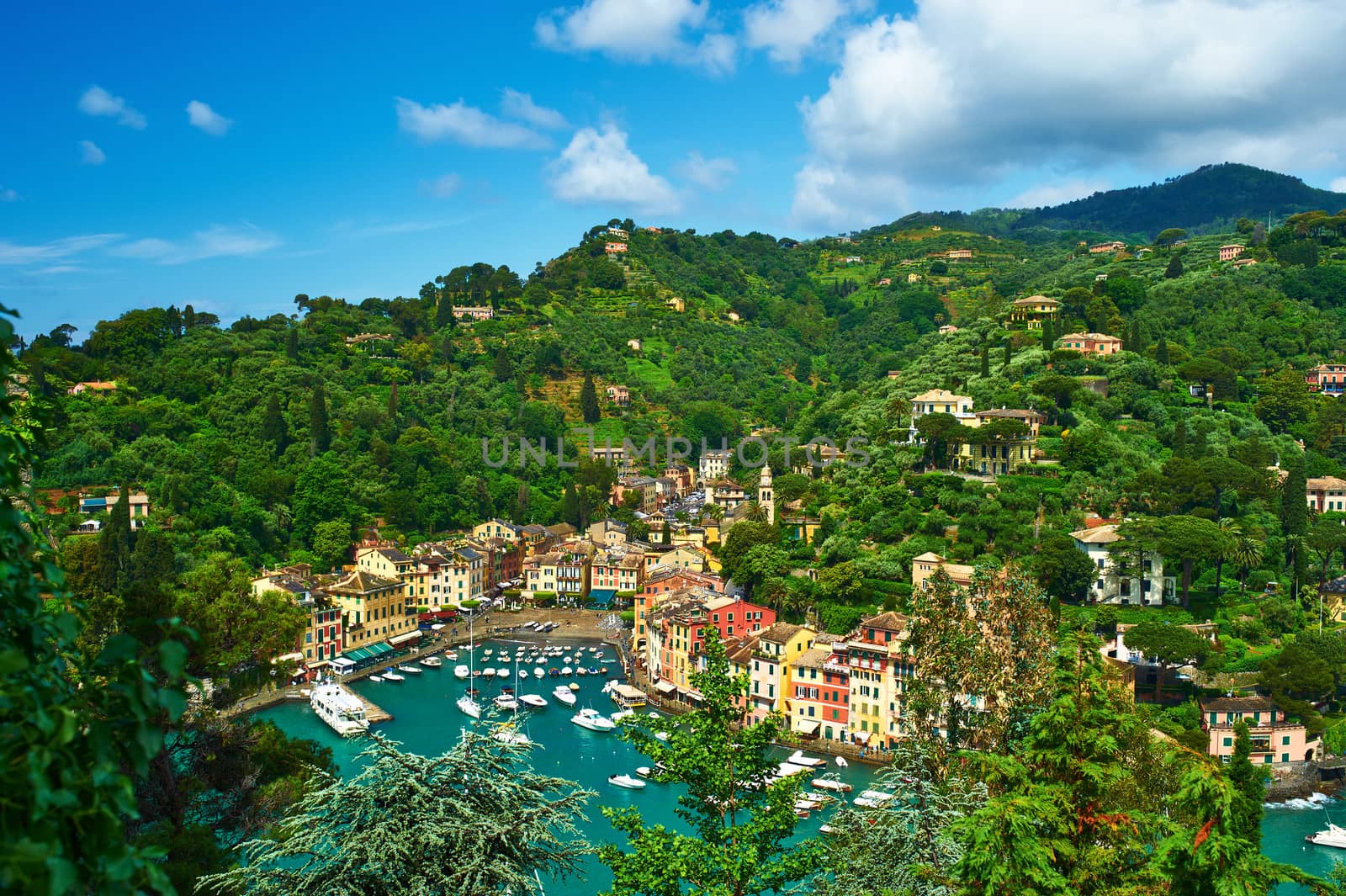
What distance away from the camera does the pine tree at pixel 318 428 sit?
4862 cm

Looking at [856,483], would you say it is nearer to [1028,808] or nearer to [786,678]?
[786,678]

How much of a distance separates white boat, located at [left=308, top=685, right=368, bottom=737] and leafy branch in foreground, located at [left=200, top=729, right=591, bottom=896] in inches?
778

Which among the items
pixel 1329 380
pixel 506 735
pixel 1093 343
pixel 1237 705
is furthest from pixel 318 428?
pixel 1329 380

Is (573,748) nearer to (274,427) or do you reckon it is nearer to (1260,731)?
(1260,731)

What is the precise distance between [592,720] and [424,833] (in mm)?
21682

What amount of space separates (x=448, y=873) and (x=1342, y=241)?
2775 inches

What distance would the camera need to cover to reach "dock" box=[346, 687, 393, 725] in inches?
1079

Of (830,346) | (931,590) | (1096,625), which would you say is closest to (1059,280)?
(830,346)

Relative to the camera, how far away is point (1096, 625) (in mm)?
28156

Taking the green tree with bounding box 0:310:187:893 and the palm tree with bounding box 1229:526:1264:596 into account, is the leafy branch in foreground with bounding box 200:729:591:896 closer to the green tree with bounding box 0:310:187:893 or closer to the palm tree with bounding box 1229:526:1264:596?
the green tree with bounding box 0:310:187:893

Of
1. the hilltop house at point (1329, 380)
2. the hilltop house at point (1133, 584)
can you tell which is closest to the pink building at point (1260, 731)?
the hilltop house at point (1133, 584)

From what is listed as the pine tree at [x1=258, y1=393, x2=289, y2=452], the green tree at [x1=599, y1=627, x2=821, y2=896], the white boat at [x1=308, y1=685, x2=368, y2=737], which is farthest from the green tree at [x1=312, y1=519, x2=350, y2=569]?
the green tree at [x1=599, y1=627, x2=821, y2=896]

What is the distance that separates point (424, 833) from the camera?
21.5ft

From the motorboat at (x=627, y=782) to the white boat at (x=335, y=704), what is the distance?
7.30 meters
